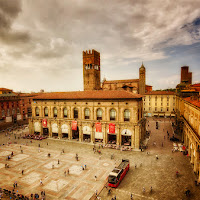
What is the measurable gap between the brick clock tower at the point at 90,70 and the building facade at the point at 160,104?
32.5 m

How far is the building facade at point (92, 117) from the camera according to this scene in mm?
38062

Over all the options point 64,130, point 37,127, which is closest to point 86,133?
point 64,130

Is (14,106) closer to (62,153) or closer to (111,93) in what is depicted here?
(62,153)

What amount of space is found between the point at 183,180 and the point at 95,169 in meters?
14.5

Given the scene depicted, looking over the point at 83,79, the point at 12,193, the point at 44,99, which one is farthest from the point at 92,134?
the point at 83,79

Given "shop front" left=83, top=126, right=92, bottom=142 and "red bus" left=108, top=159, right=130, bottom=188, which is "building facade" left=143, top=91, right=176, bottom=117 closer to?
"shop front" left=83, top=126, right=92, bottom=142

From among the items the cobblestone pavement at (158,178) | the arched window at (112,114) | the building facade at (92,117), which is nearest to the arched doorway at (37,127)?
the building facade at (92,117)

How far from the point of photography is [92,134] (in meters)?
42.1

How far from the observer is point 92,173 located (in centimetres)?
2667

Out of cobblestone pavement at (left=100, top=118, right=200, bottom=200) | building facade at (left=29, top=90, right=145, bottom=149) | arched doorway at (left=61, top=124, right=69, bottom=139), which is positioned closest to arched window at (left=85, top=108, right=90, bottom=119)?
building facade at (left=29, top=90, right=145, bottom=149)

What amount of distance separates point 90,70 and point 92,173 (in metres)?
47.9

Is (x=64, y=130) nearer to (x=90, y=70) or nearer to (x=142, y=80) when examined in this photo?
(x=90, y=70)

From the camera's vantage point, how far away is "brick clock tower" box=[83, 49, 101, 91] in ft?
218

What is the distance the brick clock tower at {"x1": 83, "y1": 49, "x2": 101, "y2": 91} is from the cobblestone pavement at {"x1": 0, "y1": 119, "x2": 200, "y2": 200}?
33054mm
